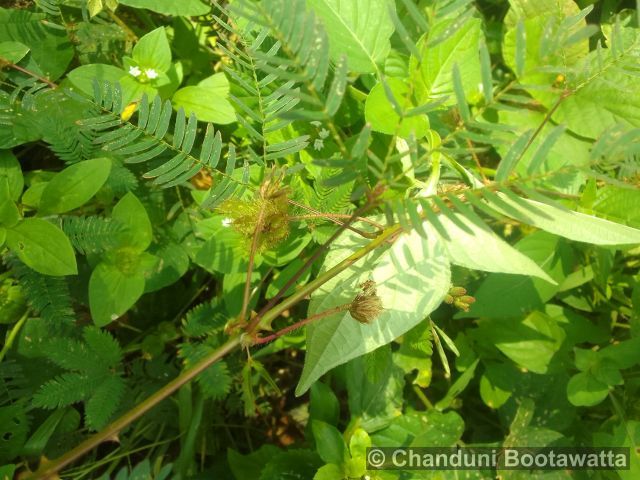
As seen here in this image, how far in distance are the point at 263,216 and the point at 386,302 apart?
0.23 meters

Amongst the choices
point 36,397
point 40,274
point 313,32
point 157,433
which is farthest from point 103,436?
point 313,32

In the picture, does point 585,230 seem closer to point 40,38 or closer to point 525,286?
point 525,286

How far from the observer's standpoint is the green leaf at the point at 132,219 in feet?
3.50

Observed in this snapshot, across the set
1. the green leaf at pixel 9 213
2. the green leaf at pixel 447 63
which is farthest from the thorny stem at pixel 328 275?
the green leaf at pixel 9 213

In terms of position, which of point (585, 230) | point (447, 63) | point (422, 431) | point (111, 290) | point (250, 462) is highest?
point (447, 63)

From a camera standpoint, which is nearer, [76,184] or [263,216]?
[263,216]

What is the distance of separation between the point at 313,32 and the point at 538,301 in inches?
33.6

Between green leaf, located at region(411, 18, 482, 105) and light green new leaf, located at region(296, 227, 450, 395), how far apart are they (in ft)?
1.08

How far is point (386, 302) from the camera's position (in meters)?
0.81

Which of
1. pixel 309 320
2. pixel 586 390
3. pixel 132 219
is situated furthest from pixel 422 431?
pixel 132 219

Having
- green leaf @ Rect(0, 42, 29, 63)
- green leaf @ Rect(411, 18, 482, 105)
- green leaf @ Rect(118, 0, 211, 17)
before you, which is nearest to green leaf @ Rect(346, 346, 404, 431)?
green leaf @ Rect(411, 18, 482, 105)

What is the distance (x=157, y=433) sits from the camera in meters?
1.34

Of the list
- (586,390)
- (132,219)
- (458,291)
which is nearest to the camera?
(458,291)

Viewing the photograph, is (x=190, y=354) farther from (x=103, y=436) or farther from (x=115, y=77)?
(x=115, y=77)
